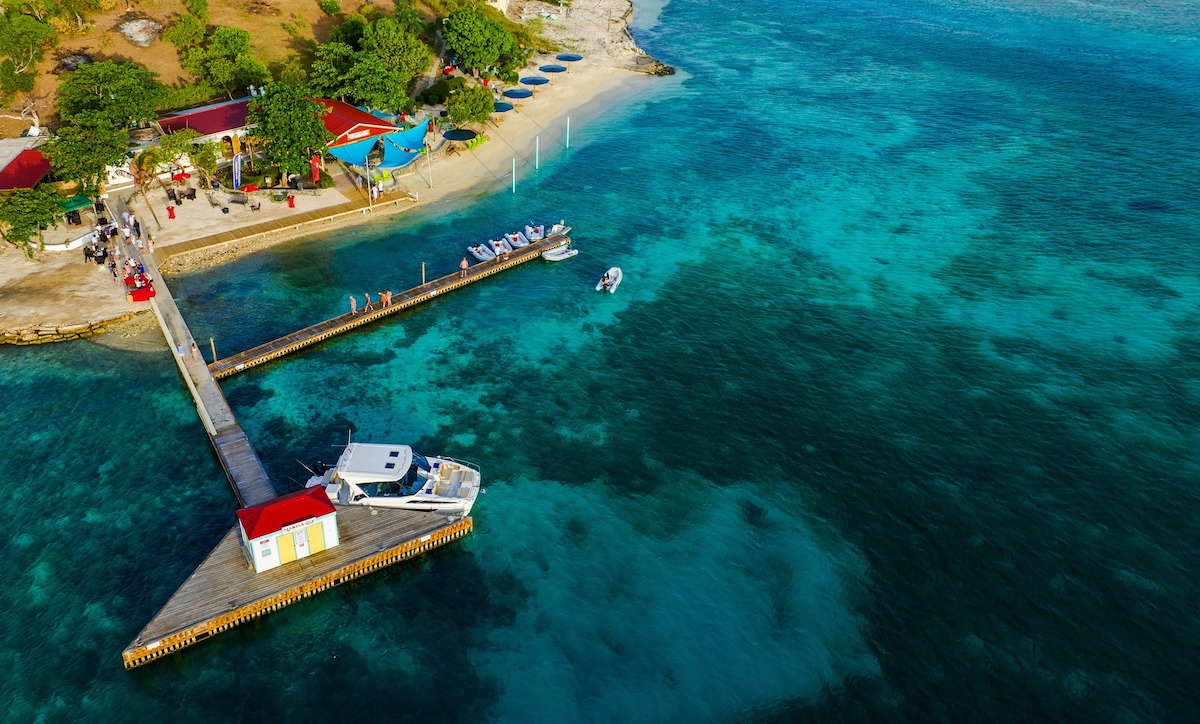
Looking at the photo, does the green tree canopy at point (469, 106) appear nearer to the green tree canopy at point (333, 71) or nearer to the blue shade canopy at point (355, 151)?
the green tree canopy at point (333, 71)

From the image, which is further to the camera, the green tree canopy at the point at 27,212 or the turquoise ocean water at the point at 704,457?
the green tree canopy at the point at 27,212

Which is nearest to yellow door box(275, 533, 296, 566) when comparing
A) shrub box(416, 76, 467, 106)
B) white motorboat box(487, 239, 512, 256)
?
white motorboat box(487, 239, 512, 256)

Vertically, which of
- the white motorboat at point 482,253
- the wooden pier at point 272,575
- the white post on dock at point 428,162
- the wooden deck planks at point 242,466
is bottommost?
the wooden pier at point 272,575

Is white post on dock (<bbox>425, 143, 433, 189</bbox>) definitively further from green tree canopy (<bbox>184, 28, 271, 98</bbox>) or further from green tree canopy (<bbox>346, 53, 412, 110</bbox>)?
green tree canopy (<bbox>184, 28, 271, 98</bbox>)

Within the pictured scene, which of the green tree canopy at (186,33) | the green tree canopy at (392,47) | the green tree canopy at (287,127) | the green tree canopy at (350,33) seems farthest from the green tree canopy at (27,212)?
the green tree canopy at (350,33)

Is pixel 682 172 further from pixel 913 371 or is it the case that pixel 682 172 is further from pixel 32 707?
pixel 32 707

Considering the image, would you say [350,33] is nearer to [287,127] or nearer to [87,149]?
[287,127]

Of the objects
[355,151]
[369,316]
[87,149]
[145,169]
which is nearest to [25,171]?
[87,149]
